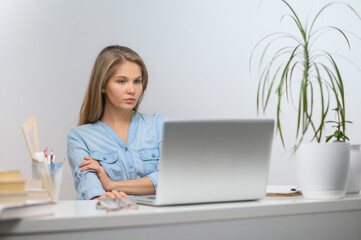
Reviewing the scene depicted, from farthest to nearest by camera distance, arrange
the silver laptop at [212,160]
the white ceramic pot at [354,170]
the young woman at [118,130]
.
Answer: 1. the young woman at [118,130]
2. the white ceramic pot at [354,170]
3. the silver laptop at [212,160]

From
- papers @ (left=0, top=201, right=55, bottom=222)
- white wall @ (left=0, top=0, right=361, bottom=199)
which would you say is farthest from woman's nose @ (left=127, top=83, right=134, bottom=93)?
papers @ (left=0, top=201, right=55, bottom=222)

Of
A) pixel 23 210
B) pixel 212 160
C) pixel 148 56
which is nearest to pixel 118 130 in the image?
pixel 148 56

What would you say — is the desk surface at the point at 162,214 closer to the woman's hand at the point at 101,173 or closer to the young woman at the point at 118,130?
the woman's hand at the point at 101,173

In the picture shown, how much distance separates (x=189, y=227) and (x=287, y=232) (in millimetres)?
251

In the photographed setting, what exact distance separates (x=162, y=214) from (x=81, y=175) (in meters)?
1.18

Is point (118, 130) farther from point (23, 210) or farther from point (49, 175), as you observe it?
point (23, 210)

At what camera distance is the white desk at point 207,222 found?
0.97 m

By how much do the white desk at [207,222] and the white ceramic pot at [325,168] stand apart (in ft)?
0.16

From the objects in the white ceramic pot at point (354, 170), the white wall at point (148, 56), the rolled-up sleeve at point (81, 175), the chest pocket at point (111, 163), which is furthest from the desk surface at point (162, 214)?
the white wall at point (148, 56)

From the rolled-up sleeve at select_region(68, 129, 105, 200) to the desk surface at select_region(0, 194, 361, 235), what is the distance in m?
0.76

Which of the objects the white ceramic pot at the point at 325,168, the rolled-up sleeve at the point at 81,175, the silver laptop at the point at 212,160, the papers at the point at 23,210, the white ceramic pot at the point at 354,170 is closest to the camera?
the papers at the point at 23,210

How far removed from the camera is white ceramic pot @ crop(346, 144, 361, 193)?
143 centimetres

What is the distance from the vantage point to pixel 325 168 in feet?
4.24

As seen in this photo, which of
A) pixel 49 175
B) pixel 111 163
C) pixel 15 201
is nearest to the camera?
pixel 15 201
